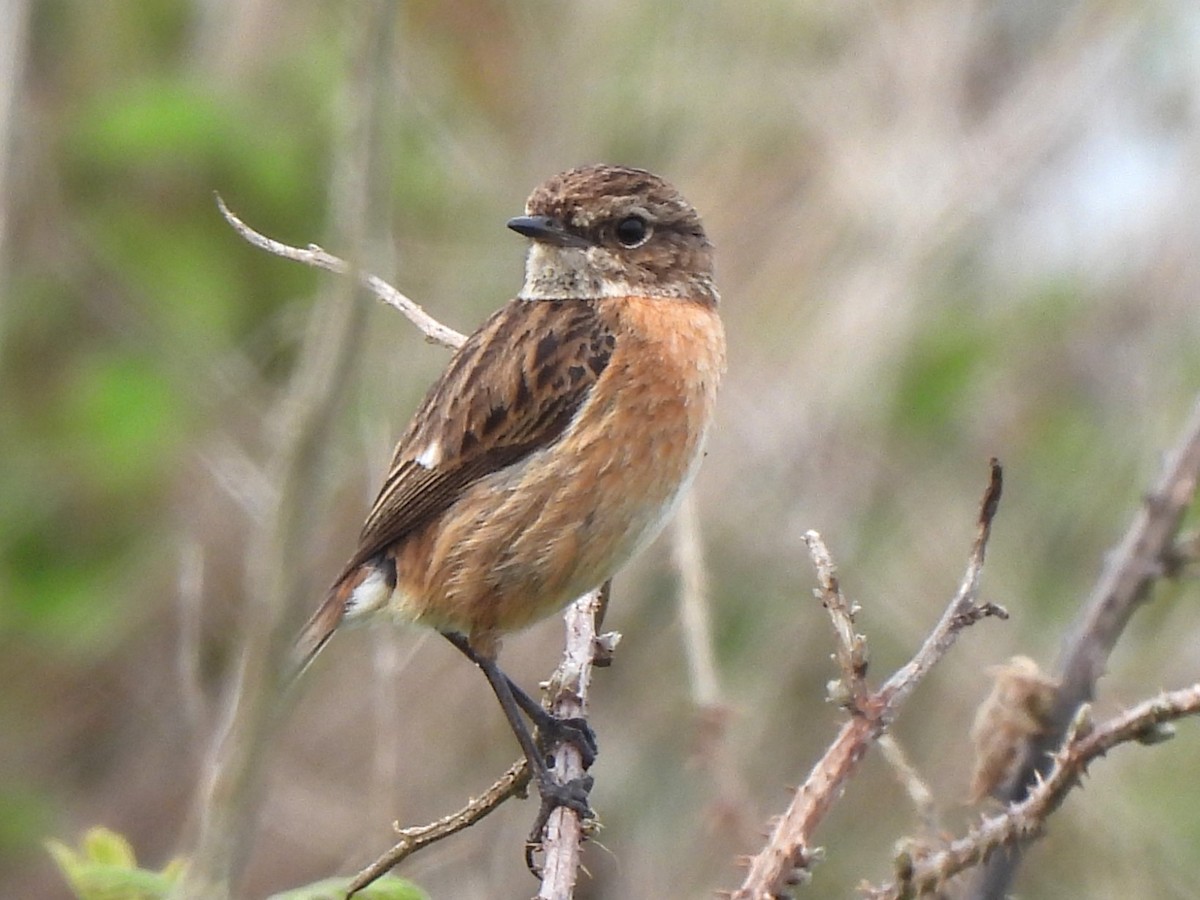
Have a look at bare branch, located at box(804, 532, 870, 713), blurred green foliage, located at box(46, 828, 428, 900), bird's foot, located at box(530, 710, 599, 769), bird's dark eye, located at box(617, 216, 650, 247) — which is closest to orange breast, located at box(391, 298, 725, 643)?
bird's foot, located at box(530, 710, 599, 769)

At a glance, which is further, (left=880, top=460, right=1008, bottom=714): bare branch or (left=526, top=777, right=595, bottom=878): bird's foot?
(left=526, top=777, right=595, bottom=878): bird's foot

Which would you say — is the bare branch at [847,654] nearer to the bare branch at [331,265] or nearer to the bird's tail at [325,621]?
the bare branch at [331,265]

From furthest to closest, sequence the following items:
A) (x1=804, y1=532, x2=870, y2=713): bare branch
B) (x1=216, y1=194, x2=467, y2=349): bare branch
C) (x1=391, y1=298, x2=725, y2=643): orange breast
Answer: (x1=391, y1=298, x2=725, y2=643): orange breast → (x1=216, y1=194, x2=467, y2=349): bare branch → (x1=804, y1=532, x2=870, y2=713): bare branch

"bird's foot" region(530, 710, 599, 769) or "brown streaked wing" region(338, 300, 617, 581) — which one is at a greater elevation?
"brown streaked wing" region(338, 300, 617, 581)

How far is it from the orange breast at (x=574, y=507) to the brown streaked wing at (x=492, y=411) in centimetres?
4

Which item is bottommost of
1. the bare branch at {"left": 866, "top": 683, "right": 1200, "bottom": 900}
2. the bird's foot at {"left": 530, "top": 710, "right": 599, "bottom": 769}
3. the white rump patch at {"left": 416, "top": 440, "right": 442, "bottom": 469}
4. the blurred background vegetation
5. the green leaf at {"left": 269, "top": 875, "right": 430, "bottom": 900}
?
the bare branch at {"left": 866, "top": 683, "right": 1200, "bottom": 900}

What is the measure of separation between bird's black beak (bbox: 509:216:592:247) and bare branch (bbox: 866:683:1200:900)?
2073mm

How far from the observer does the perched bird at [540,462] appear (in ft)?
12.5

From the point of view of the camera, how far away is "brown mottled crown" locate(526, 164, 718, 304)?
423 cm

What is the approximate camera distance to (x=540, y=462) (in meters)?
3.90

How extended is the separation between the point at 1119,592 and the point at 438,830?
1.21m

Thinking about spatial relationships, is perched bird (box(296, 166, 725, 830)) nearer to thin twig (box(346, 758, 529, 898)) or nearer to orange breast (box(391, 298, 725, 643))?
orange breast (box(391, 298, 725, 643))

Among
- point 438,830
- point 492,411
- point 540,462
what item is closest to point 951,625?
point 438,830

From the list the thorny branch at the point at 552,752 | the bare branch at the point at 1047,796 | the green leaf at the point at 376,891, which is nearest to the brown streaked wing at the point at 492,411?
the thorny branch at the point at 552,752
